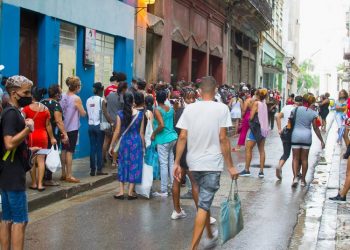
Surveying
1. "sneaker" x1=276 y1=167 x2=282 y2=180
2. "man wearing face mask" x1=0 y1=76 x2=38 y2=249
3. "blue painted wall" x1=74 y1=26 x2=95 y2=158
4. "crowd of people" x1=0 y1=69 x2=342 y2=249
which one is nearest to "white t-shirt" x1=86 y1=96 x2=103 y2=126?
"crowd of people" x1=0 y1=69 x2=342 y2=249

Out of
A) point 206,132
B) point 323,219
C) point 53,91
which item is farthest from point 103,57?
point 206,132

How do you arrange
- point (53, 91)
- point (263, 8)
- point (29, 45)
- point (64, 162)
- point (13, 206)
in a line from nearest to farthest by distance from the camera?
point (13, 206) → point (53, 91) → point (64, 162) → point (29, 45) → point (263, 8)

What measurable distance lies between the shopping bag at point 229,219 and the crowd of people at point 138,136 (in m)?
0.26

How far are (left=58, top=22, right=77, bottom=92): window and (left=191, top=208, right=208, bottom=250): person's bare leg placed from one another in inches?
304

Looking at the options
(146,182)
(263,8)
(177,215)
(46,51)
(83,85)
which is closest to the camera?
(177,215)

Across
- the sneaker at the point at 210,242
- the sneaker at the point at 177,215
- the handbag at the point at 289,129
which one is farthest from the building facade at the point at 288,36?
the sneaker at the point at 210,242

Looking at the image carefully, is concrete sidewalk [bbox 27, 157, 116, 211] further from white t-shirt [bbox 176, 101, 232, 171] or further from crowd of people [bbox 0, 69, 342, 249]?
white t-shirt [bbox 176, 101, 232, 171]

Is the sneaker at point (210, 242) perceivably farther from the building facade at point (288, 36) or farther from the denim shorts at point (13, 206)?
the building facade at point (288, 36)

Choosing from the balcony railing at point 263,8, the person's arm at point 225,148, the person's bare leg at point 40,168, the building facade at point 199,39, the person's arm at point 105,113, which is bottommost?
the person's bare leg at point 40,168

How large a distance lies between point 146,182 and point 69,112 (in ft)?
6.71

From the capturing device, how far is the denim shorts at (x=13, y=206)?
5.20 meters

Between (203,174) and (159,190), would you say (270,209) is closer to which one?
(159,190)

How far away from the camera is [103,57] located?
15.7 metres

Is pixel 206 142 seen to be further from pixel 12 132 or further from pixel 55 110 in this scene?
pixel 55 110
